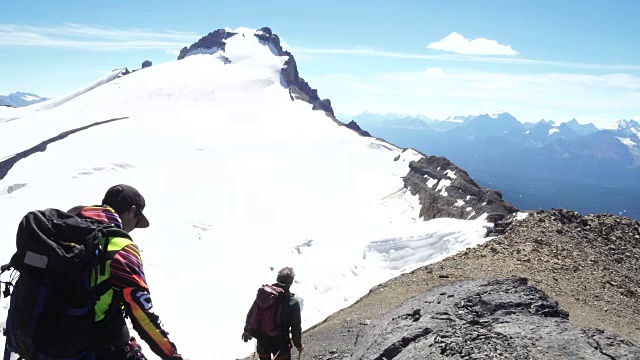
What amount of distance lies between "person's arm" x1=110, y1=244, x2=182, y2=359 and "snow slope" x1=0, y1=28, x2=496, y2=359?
16598 millimetres

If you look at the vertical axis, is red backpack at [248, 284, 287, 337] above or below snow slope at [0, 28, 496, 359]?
above

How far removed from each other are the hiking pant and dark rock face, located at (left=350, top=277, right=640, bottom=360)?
157 centimetres

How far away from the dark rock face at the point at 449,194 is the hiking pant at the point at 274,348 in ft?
65.4

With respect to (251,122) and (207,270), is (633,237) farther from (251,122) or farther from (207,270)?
(251,122)

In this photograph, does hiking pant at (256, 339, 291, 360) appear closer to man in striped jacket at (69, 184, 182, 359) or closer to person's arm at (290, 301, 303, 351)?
person's arm at (290, 301, 303, 351)

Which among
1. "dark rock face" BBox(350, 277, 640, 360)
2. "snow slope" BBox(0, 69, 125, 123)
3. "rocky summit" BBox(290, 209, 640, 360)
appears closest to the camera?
"dark rock face" BBox(350, 277, 640, 360)

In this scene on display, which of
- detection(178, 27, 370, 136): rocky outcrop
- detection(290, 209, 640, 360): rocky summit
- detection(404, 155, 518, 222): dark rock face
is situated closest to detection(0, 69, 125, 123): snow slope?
detection(178, 27, 370, 136): rocky outcrop

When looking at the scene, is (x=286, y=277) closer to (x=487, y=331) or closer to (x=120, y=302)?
(x=487, y=331)

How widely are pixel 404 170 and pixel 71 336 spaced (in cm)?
6384

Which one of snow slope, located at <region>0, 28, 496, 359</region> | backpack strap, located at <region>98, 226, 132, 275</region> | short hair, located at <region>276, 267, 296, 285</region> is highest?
backpack strap, located at <region>98, 226, 132, 275</region>

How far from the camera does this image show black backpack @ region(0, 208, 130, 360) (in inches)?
148

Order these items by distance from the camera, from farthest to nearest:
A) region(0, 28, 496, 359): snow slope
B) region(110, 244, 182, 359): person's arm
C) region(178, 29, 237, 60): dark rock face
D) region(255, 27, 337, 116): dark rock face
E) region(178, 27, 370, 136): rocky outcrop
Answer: region(178, 29, 237, 60): dark rock face
region(178, 27, 370, 136): rocky outcrop
region(255, 27, 337, 116): dark rock face
region(0, 28, 496, 359): snow slope
region(110, 244, 182, 359): person's arm

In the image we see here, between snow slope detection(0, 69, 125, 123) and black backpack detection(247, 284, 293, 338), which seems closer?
black backpack detection(247, 284, 293, 338)

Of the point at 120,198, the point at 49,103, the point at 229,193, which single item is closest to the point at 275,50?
the point at 49,103
